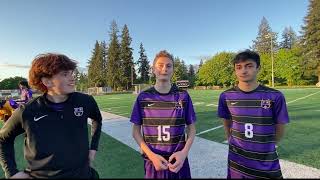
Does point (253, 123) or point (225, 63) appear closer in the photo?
point (253, 123)

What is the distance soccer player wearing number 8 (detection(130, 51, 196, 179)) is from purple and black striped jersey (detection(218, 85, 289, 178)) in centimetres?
53

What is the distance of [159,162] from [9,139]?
143 centimetres

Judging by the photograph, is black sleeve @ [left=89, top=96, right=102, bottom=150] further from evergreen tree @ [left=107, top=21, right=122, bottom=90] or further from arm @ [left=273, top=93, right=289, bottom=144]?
evergreen tree @ [left=107, top=21, right=122, bottom=90]

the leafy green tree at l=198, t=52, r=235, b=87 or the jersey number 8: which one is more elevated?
the leafy green tree at l=198, t=52, r=235, b=87

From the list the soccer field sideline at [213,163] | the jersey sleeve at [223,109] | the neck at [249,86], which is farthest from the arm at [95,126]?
the soccer field sideline at [213,163]

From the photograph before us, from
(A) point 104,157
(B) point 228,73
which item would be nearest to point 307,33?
(B) point 228,73

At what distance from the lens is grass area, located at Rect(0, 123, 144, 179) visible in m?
5.93

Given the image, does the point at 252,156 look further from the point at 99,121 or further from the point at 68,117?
the point at 68,117

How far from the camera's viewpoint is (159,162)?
3449mm

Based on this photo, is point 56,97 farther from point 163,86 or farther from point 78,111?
point 163,86

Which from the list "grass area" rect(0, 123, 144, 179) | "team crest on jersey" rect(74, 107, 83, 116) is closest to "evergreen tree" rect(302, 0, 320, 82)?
"grass area" rect(0, 123, 144, 179)

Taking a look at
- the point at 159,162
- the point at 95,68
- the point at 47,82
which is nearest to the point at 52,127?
the point at 47,82

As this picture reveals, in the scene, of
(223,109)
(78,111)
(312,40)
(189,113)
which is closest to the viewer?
(78,111)

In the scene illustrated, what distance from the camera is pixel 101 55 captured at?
104 meters
